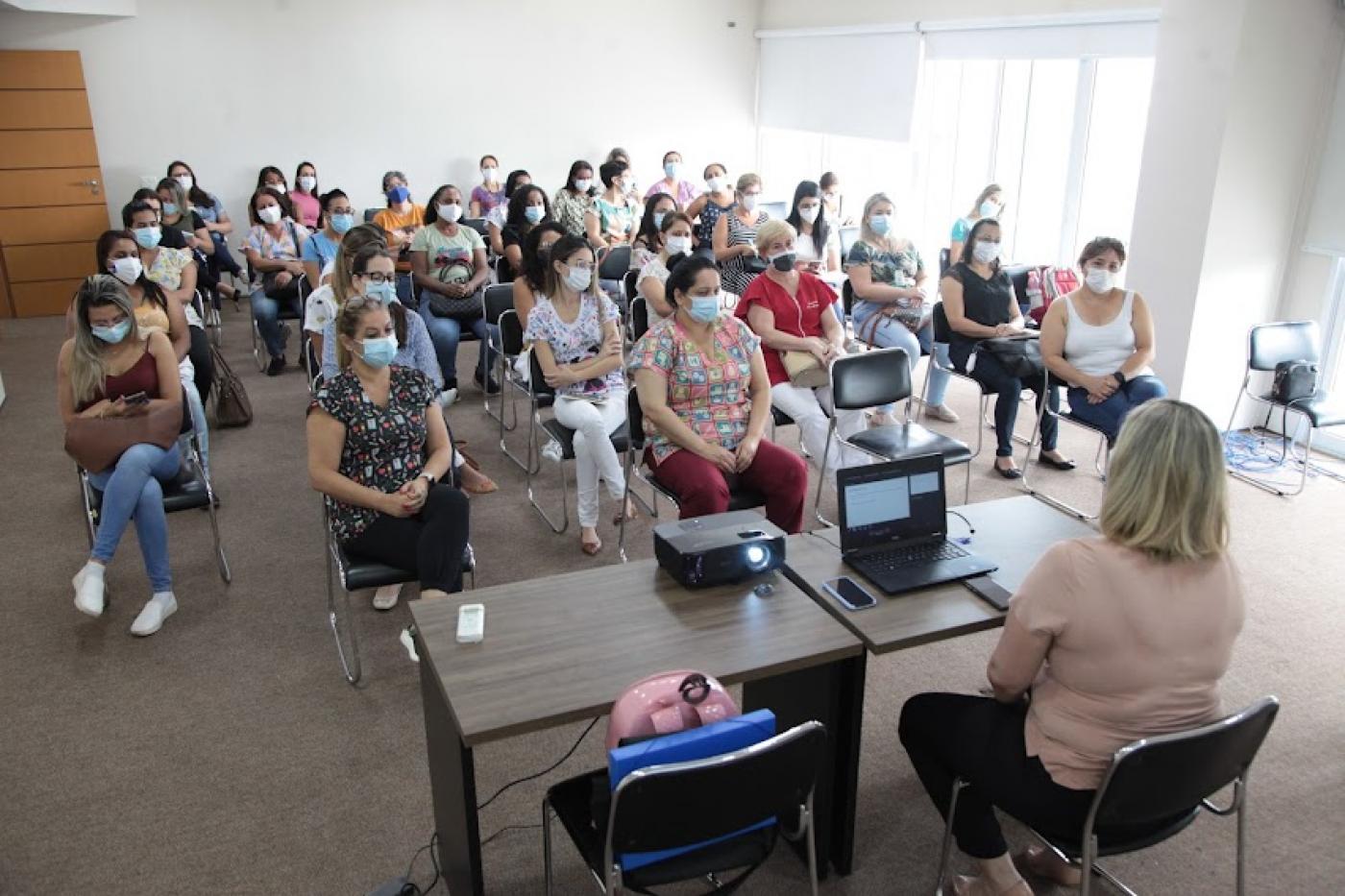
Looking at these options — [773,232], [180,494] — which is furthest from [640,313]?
[180,494]

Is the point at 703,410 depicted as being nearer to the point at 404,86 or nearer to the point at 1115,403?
the point at 1115,403

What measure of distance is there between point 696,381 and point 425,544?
49.7 inches

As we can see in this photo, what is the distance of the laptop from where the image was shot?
9.16ft

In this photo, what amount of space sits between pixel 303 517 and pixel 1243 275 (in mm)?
5147

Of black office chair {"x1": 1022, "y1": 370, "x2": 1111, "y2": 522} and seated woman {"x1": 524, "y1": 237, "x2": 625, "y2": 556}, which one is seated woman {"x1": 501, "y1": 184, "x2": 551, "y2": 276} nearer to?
seated woman {"x1": 524, "y1": 237, "x2": 625, "y2": 556}

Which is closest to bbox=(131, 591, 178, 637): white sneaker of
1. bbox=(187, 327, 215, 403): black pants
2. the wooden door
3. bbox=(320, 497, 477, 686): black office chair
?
bbox=(320, 497, 477, 686): black office chair

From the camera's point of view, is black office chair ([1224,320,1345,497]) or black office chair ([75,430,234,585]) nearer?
black office chair ([75,430,234,585])

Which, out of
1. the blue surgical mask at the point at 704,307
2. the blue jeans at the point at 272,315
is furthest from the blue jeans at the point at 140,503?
the blue jeans at the point at 272,315

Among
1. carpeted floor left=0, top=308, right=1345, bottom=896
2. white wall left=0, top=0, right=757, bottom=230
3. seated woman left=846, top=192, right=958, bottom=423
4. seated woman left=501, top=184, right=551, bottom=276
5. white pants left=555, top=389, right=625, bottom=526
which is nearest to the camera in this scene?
carpeted floor left=0, top=308, right=1345, bottom=896

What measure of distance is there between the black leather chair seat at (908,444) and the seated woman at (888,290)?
1.39 metres

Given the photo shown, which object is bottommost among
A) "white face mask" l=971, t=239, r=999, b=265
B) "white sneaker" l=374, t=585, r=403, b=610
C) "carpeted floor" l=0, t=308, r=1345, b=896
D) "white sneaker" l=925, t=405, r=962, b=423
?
"carpeted floor" l=0, t=308, r=1345, b=896

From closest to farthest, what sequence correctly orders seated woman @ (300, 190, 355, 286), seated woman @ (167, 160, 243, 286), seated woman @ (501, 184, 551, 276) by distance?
seated woman @ (300, 190, 355, 286)
seated woman @ (501, 184, 551, 276)
seated woman @ (167, 160, 243, 286)

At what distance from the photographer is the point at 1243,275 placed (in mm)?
5781

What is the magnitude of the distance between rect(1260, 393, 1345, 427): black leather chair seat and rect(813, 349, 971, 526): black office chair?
1.87 meters
